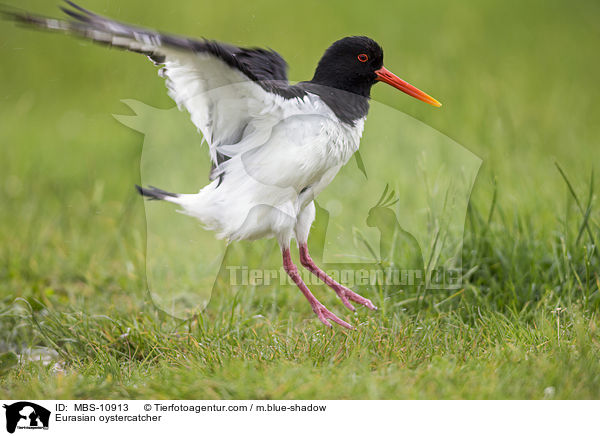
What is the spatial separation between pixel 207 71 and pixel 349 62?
0.97 m

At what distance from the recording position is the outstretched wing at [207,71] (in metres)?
2.92

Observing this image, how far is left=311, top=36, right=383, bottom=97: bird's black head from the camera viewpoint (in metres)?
3.84

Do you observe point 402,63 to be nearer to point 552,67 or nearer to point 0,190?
point 552,67

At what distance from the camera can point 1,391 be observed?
3465 mm

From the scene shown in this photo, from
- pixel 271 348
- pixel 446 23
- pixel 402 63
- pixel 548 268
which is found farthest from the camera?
pixel 446 23

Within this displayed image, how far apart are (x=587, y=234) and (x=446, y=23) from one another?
3613 mm

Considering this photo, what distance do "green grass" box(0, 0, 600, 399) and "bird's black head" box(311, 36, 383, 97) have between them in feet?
2.33

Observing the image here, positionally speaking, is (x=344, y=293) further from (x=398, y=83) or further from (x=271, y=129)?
(x=398, y=83)

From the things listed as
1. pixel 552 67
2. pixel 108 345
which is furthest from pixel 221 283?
pixel 552 67
